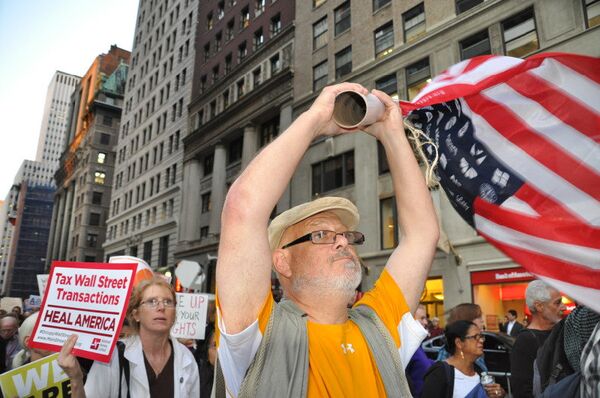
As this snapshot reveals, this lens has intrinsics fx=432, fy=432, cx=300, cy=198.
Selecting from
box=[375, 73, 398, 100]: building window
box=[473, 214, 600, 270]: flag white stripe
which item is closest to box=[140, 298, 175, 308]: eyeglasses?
box=[473, 214, 600, 270]: flag white stripe

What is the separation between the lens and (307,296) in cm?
219

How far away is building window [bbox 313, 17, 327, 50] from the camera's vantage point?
2603 cm

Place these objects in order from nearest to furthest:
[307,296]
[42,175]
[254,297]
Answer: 1. [254,297]
2. [307,296]
3. [42,175]

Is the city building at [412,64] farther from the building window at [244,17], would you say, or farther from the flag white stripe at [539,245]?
the flag white stripe at [539,245]

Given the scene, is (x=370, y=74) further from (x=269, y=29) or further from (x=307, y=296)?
(x=307, y=296)

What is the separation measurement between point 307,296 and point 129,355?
7.44ft

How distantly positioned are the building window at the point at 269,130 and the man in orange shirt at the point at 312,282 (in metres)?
27.4

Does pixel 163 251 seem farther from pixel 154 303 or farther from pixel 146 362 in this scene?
pixel 146 362

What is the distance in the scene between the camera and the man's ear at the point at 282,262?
235 centimetres

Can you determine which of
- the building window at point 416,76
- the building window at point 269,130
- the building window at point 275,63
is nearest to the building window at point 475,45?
the building window at point 416,76

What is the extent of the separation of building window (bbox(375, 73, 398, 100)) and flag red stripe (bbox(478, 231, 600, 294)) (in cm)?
1958

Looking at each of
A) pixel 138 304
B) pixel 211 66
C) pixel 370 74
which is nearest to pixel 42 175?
pixel 211 66

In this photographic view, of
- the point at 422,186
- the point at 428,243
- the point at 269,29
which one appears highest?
the point at 269,29

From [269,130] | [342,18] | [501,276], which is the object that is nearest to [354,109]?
[501,276]
